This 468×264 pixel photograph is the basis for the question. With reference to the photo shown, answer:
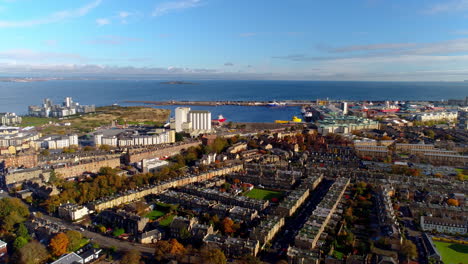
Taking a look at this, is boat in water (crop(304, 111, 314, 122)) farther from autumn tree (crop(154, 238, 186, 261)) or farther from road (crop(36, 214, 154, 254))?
autumn tree (crop(154, 238, 186, 261))

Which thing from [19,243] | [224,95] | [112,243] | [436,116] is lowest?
[112,243]

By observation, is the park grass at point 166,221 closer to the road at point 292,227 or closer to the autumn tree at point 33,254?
the autumn tree at point 33,254

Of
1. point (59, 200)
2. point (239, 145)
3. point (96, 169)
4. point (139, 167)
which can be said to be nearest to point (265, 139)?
point (239, 145)

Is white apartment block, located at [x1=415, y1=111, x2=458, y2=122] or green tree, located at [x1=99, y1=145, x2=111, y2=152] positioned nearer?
green tree, located at [x1=99, y1=145, x2=111, y2=152]

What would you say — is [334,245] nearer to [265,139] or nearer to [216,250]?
[216,250]

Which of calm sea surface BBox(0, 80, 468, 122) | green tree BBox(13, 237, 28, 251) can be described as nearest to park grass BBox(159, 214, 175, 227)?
green tree BBox(13, 237, 28, 251)

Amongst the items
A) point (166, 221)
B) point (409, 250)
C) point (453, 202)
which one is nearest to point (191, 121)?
point (166, 221)

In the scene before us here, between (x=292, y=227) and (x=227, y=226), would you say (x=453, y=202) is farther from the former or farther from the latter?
(x=227, y=226)

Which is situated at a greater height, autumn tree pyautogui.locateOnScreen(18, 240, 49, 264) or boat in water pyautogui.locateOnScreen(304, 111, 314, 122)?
boat in water pyautogui.locateOnScreen(304, 111, 314, 122)
